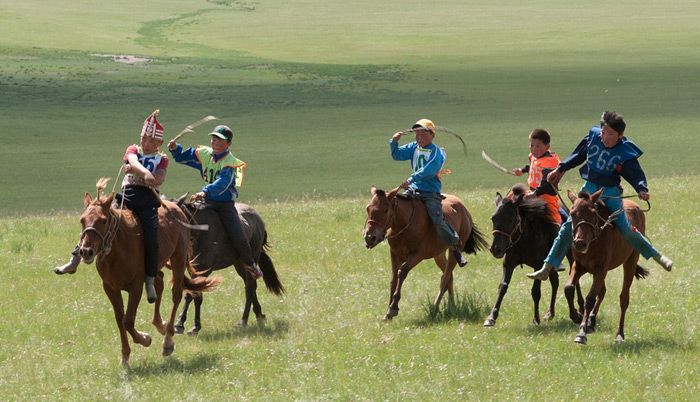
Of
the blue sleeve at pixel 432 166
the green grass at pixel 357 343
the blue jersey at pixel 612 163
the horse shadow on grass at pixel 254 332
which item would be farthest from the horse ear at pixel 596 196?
the horse shadow on grass at pixel 254 332

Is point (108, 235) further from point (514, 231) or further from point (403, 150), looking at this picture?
point (514, 231)

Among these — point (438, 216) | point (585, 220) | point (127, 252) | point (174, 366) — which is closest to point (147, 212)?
point (127, 252)

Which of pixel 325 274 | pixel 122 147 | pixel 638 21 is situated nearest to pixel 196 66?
pixel 122 147

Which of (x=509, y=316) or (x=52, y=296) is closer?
(x=509, y=316)

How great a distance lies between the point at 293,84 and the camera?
202 feet

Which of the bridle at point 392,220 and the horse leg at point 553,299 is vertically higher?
the bridle at point 392,220

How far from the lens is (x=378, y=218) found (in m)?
12.6

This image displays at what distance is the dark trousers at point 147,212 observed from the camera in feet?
36.4

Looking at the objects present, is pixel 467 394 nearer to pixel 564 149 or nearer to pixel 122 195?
pixel 122 195

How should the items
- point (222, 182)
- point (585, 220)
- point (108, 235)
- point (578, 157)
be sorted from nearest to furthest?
point (108, 235) → point (585, 220) → point (578, 157) → point (222, 182)

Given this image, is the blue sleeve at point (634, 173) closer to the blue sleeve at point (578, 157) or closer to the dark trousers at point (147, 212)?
→ the blue sleeve at point (578, 157)

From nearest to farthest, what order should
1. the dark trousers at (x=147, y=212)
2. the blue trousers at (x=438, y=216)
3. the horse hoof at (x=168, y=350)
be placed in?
1. the dark trousers at (x=147, y=212)
2. the horse hoof at (x=168, y=350)
3. the blue trousers at (x=438, y=216)

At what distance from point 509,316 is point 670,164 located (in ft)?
80.0

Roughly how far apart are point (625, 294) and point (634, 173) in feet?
4.67
